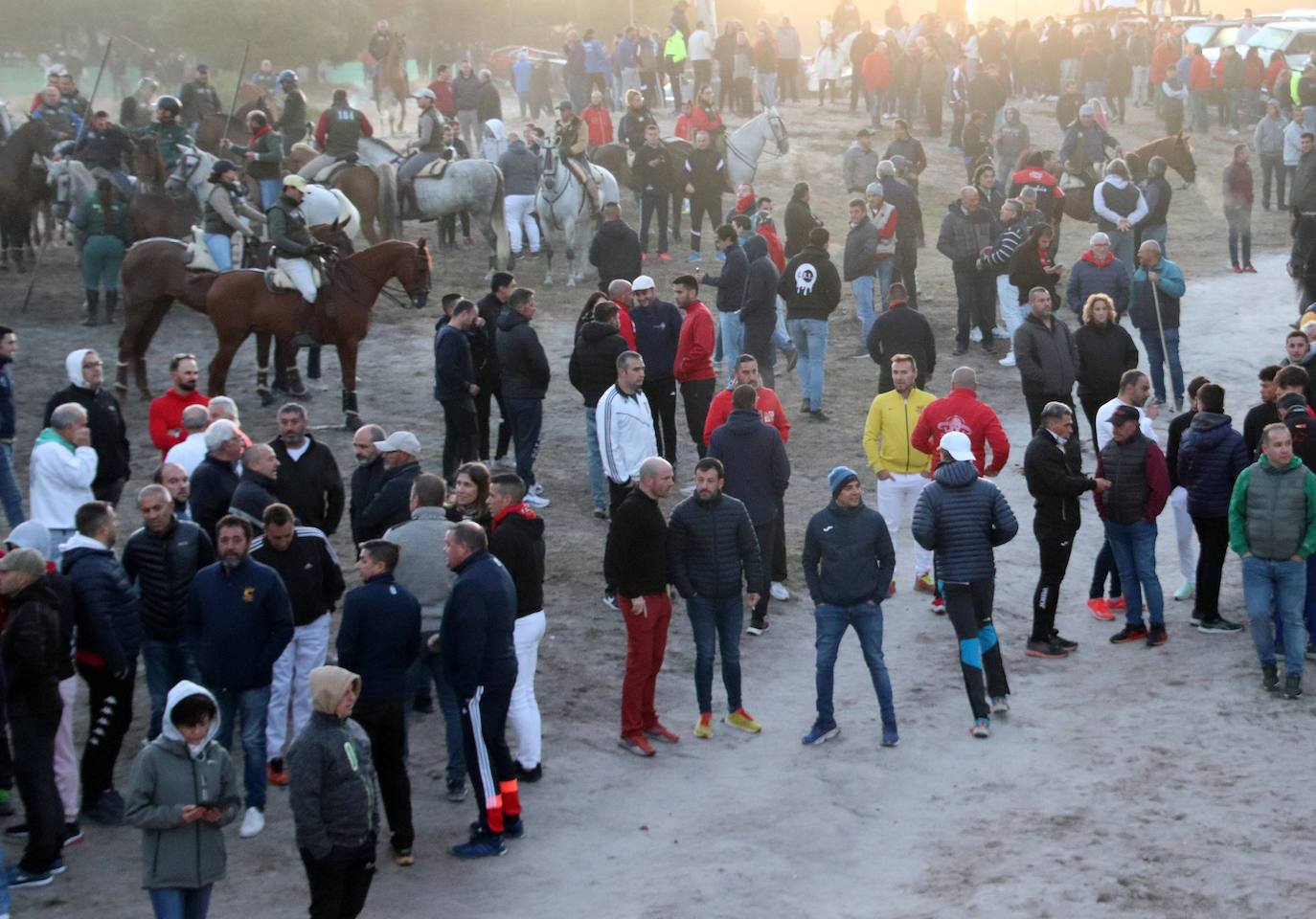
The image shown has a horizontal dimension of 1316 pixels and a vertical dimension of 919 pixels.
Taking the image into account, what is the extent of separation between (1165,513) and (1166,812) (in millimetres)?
6430

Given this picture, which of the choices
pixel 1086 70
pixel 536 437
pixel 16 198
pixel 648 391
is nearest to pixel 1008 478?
pixel 648 391

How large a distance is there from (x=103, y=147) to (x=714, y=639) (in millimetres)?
13659

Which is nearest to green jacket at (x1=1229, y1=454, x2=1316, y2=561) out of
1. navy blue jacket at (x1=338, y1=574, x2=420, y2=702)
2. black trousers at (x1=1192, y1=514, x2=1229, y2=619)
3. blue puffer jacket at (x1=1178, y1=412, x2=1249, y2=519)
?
blue puffer jacket at (x1=1178, y1=412, x2=1249, y2=519)

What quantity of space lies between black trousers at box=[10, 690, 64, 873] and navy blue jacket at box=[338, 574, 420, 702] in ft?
5.10

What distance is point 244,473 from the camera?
9.61 meters

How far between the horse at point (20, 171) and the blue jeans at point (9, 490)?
972 cm

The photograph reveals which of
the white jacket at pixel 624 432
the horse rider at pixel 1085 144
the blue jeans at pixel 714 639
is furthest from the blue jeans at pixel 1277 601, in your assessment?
the horse rider at pixel 1085 144

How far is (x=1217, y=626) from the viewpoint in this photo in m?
11.4

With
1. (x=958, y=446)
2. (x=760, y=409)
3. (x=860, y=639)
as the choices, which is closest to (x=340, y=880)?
(x=860, y=639)

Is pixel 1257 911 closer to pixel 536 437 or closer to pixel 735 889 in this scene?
pixel 735 889

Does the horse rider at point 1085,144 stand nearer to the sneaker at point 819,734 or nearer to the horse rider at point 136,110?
the horse rider at point 136,110

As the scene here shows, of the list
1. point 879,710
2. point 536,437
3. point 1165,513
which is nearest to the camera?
point 879,710

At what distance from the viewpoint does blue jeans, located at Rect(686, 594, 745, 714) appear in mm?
9703

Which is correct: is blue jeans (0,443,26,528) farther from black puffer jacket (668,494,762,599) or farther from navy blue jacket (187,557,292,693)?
black puffer jacket (668,494,762,599)
